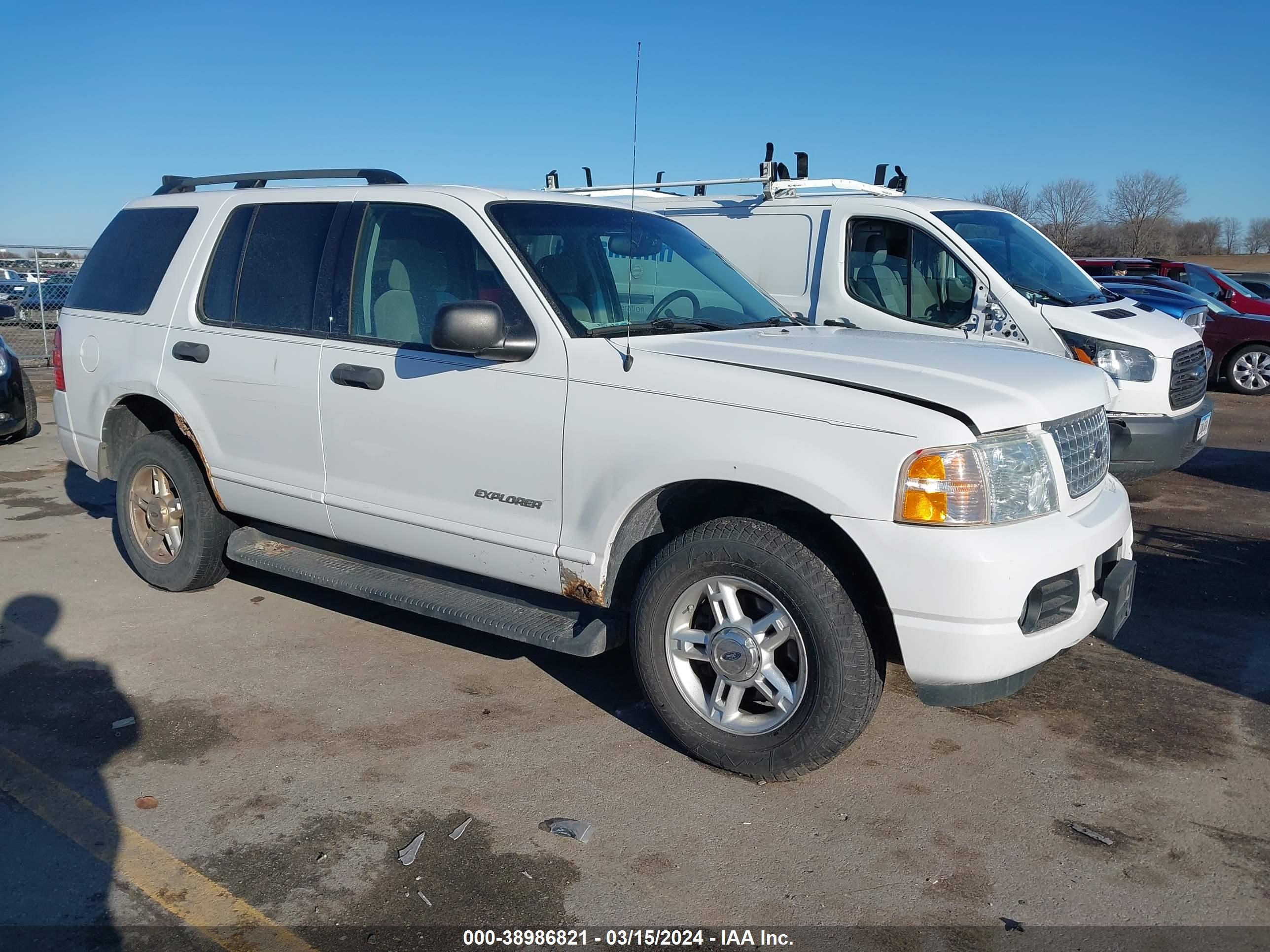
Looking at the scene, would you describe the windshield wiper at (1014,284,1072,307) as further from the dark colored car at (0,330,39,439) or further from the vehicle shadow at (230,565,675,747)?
the dark colored car at (0,330,39,439)

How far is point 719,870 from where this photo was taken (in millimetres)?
3273

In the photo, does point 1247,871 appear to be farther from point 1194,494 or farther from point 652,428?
point 1194,494

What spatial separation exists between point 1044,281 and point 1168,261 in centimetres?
1230

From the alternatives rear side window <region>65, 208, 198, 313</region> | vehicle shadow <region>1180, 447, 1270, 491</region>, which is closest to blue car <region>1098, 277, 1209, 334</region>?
vehicle shadow <region>1180, 447, 1270, 491</region>

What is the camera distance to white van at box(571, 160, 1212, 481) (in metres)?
7.22

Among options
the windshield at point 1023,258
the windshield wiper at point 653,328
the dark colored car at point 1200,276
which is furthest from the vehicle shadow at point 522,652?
the dark colored car at point 1200,276

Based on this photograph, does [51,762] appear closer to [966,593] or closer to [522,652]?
[522,652]

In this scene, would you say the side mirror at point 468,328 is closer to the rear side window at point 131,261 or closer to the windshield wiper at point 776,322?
the windshield wiper at point 776,322

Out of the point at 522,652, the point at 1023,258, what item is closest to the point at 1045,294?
the point at 1023,258

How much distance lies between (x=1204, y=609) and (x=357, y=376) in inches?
172

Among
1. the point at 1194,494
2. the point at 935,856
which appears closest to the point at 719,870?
the point at 935,856

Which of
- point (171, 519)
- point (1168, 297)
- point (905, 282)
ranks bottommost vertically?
point (171, 519)

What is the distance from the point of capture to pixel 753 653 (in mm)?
3650

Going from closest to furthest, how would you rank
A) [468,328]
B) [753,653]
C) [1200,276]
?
1. [753,653]
2. [468,328]
3. [1200,276]
